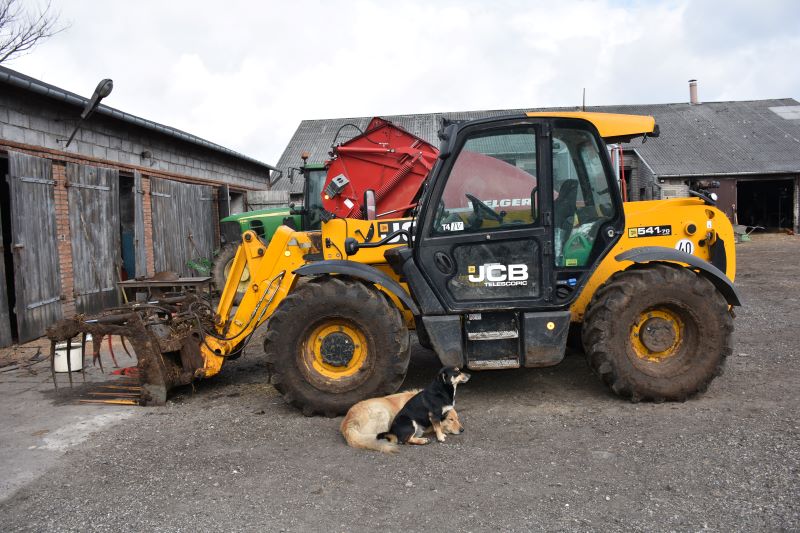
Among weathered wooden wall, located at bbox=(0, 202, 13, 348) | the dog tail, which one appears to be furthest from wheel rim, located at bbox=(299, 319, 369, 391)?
weathered wooden wall, located at bbox=(0, 202, 13, 348)

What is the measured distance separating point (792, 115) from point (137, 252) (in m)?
29.8

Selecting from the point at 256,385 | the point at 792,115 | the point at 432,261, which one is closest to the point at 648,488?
the point at 432,261

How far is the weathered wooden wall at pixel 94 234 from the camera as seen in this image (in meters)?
10.0

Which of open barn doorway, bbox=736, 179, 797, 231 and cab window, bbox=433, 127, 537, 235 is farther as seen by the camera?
open barn doorway, bbox=736, 179, 797, 231

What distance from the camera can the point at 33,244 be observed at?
354 inches

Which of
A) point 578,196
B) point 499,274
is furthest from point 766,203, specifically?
point 499,274

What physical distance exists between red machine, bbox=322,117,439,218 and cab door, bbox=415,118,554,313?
172 inches

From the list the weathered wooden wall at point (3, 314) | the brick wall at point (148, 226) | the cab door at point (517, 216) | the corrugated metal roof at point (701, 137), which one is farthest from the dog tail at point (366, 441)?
the corrugated metal roof at point (701, 137)

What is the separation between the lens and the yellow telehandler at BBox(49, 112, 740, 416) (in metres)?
4.82

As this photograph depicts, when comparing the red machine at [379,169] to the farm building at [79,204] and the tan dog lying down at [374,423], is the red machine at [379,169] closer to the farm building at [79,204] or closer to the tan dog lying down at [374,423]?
the farm building at [79,204]

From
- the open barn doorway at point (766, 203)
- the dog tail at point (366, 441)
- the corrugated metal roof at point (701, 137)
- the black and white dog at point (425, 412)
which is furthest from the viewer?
the open barn doorway at point (766, 203)

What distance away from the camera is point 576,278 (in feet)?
16.4

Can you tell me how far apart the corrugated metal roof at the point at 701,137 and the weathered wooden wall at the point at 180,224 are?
10496 millimetres

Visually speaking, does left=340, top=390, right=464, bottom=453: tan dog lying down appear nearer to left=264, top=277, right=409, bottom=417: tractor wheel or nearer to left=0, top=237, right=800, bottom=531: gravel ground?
left=0, top=237, right=800, bottom=531: gravel ground
